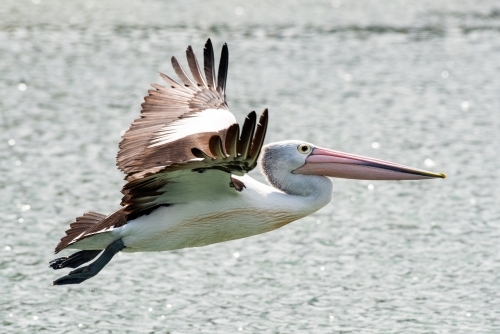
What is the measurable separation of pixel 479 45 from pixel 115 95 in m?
5.41

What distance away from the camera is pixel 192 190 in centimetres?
503

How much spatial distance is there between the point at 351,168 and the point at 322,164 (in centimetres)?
19

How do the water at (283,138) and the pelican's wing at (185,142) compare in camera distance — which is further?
the water at (283,138)

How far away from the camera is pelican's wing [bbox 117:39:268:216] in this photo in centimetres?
421

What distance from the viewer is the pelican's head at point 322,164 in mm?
5355


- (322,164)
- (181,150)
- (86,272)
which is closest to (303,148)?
(322,164)

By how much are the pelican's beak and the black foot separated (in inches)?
45.0

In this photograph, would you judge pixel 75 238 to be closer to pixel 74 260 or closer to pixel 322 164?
pixel 74 260

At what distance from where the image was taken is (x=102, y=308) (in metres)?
6.39

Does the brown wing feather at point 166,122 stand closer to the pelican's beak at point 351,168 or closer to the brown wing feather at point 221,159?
the brown wing feather at point 221,159

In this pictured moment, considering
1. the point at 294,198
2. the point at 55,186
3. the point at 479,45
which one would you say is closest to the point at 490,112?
the point at 479,45

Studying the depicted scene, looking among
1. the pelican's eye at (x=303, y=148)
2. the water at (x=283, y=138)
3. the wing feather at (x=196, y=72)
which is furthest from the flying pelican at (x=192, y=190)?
the water at (x=283, y=138)

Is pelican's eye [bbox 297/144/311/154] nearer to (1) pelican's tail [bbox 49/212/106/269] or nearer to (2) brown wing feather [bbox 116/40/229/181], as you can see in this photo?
(2) brown wing feather [bbox 116/40/229/181]

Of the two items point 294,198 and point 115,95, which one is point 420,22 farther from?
point 294,198
